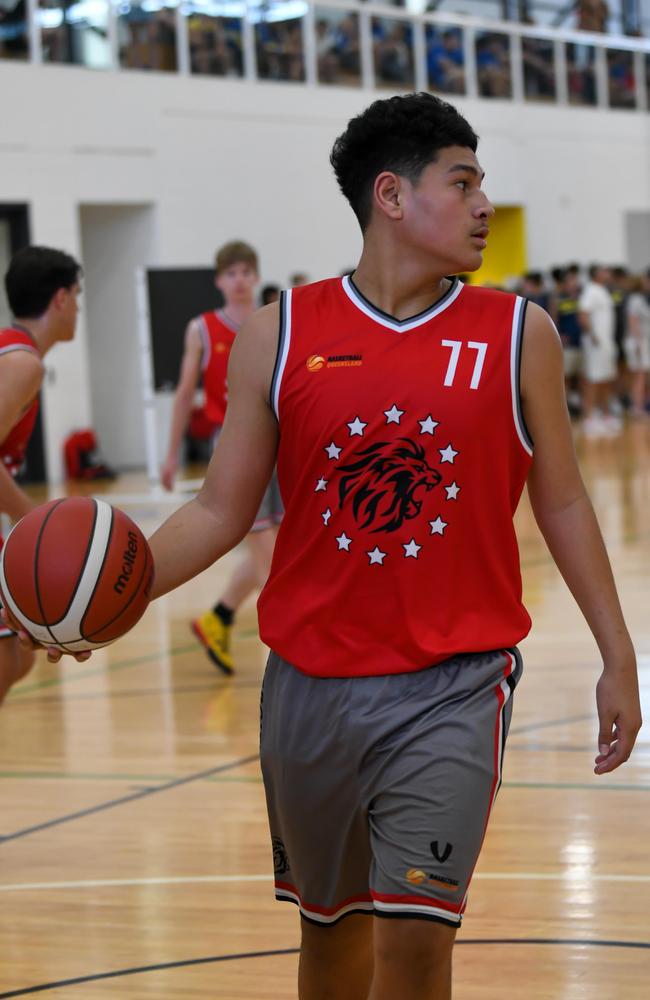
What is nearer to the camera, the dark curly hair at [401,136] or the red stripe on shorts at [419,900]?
the red stripe on shorts at [419,900]

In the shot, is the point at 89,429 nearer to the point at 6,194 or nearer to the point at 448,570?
the point at 6,194

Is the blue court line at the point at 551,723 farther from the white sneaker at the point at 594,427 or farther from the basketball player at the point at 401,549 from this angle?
the white sneaker at the point at 594,427

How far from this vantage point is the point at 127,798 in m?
4.95

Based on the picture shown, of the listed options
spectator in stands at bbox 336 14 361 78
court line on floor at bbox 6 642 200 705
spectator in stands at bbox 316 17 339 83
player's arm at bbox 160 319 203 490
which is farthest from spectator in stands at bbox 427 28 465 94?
court line on floor at bbox 6 642 200 705

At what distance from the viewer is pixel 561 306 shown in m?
19.6

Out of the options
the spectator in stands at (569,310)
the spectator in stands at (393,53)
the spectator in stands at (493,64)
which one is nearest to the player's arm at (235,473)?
the spectator in stands at (569,310)

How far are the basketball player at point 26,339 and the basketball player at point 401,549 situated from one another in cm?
187

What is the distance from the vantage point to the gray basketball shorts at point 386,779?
2312 mm

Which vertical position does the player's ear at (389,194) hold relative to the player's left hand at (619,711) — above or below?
above

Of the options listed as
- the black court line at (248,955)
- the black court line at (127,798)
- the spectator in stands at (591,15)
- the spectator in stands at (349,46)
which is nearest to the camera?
the black court line at (248,955)

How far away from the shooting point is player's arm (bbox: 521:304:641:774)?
2438 millimetres

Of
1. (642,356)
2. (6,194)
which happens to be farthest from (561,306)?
(6,194)

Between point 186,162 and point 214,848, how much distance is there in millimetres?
13905

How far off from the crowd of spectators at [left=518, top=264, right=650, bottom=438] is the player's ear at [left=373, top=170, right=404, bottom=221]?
15994 millimetres
